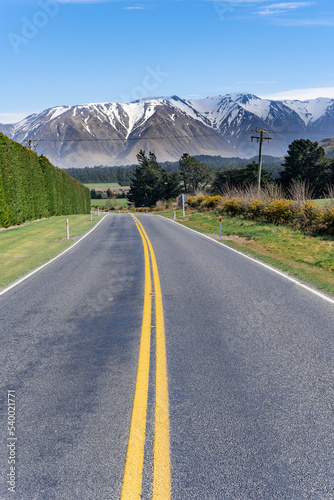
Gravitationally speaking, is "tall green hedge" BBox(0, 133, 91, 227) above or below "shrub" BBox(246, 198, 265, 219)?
above

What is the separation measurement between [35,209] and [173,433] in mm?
32526

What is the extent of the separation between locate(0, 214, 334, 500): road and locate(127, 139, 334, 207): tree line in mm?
44996

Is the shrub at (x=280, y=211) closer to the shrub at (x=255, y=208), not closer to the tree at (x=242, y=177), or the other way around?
the shrub at (x=255, y=208)

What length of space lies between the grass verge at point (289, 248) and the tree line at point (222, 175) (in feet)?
96.1

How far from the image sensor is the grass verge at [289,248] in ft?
36.7

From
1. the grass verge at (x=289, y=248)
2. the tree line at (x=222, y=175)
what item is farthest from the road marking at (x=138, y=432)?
the tree line at (x=222, y=175)

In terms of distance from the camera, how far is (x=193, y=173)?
346ft

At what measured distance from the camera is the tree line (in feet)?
222

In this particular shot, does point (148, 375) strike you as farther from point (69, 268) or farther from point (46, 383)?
point (69, 268)

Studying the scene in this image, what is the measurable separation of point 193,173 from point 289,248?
91.4m

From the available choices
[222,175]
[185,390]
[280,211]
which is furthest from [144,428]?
[222,175]

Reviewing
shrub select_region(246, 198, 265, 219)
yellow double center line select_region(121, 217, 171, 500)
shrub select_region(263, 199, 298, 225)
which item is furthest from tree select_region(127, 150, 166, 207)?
yellow double center line select_region(121, 217, 171, 500)

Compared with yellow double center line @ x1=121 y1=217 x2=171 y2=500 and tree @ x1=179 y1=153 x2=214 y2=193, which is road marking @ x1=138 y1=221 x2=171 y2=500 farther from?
tree @ x1=179 y1=153 x2=214 y2=193

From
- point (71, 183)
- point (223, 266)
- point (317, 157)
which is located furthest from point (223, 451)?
point (317, 157)
